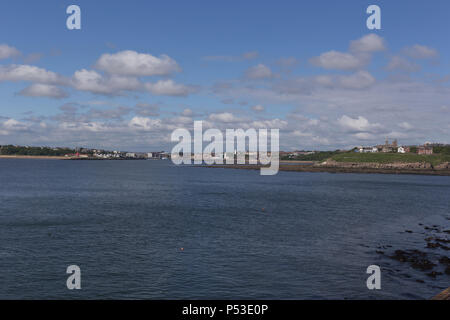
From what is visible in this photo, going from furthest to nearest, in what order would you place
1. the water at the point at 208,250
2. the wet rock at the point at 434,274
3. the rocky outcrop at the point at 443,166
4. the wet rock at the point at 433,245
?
the rocky outcrop at the point at 443,166
the wet rock at the point at 433,245
the wet rock at the point at 434,274
the water at the point at 208,250

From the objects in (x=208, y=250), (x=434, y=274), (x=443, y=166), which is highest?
(x=443, y=166)

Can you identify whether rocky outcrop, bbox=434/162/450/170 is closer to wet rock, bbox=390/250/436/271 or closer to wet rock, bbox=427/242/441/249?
wet rock, bbox=427/242/441/249

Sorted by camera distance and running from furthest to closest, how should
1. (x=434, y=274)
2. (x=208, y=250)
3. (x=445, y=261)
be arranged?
(x=208, y=250), (x=445, y=261), (x=434, y=274)

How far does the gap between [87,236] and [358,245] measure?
29045 millimetres

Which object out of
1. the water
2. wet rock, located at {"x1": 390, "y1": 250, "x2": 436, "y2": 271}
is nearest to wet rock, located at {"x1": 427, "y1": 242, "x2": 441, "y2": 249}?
the water

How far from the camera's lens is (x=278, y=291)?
2400 centimetres

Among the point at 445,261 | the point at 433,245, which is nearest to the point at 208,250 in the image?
the point at 445,261

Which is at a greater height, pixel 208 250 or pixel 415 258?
pixel 208 250

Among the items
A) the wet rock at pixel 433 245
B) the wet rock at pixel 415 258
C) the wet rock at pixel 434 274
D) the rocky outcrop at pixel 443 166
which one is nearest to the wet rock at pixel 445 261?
the wet rock at pixel 415 258

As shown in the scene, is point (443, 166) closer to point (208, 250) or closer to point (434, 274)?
point (434, 274)

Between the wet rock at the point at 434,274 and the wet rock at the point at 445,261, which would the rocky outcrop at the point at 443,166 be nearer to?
the wet rock at the point at 445,261

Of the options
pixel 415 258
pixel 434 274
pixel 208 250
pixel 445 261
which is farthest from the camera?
pixel 208 250
